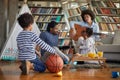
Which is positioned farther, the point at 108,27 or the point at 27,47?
the point at 108,27

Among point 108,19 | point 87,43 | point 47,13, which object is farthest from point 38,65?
point 108,19

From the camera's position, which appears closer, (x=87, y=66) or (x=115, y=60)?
(x=87, y=66)

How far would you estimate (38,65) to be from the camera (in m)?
4.53

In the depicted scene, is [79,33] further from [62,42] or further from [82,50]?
[62,42]

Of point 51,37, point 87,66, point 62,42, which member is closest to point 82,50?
point 87,66

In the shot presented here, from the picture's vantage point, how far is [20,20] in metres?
4.52

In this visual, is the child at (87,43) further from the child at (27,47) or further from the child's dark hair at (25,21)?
the child's dark hair at (25,21)

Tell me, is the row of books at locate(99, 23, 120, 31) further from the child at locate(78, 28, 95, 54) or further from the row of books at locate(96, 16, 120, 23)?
the child at locate(78, 28, 95, 54)

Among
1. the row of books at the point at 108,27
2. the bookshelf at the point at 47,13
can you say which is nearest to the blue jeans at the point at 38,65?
the bookshelf at the point at 47,13

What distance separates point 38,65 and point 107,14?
14.2ft

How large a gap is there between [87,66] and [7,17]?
139 inches

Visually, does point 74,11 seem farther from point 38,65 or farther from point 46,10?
point 38,65

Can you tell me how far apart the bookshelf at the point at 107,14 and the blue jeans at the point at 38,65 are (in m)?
3.93

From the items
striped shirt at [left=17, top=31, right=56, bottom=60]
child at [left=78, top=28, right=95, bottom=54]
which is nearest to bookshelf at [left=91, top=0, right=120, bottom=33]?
child at [left=78, top=28, right=95, bottom=54]
